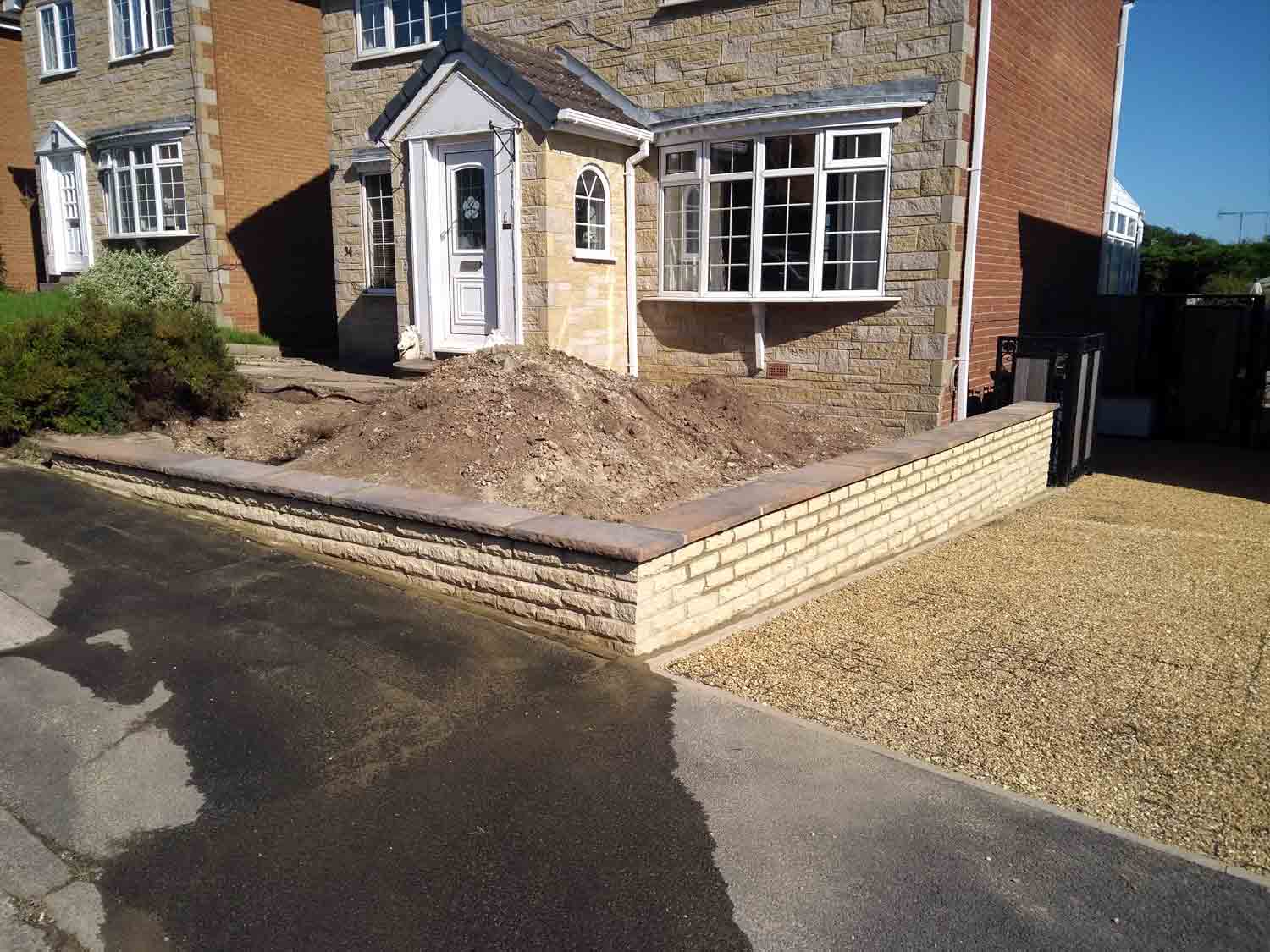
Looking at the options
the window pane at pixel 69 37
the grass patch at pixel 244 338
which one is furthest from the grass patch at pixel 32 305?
the window pane at pixel 69 37

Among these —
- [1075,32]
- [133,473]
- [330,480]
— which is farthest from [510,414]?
[1075,32]

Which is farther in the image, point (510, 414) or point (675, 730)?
point (510, 414)

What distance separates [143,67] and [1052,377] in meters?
16.8

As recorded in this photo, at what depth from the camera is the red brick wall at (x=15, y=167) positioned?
22.5 meters

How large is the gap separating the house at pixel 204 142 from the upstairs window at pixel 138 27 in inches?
1.1

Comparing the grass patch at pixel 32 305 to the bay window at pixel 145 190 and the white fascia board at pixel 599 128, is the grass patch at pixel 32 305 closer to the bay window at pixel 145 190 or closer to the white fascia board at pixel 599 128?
the bay window at pixel 145 190

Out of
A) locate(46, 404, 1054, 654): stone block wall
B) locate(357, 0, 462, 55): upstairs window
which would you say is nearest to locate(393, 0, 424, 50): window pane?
locate(357, 0, 462, 55): upstairs window

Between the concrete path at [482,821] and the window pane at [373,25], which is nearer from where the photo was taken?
the concrete path at [482,821]

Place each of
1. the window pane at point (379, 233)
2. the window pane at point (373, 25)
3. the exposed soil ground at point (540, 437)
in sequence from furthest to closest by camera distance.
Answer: the window pane at point (379, 233) → the window pane at point (373, 25) → the exposed soil ground at point (540, 437)

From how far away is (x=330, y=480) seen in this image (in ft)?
22.6

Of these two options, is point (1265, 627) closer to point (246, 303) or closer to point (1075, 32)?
point (1075, 32)

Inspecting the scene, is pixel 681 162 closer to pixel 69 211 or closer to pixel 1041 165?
pixel 1041 165

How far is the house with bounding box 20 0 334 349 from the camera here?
57.2ft

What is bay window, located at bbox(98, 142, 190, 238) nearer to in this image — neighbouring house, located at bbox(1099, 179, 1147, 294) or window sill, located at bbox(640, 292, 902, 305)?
window sill, located at bbox(640, 292, 902, 305)
